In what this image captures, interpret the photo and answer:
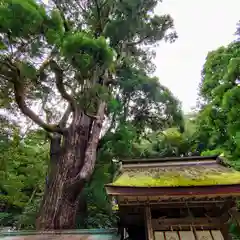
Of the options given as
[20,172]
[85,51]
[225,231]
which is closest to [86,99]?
[85,51]

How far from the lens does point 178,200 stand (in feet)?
10.8

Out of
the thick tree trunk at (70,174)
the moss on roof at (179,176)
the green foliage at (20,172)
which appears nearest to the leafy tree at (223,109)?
the moss on roof at (179,176)

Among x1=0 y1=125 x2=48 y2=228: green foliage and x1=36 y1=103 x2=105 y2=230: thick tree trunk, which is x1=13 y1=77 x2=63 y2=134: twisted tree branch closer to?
x1=36 y1=103 x2=105 y2=230: thick tree trunk

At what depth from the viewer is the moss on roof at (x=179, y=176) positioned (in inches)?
122

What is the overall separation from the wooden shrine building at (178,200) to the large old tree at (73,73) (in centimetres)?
185

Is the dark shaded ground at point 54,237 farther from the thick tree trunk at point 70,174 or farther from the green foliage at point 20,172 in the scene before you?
the green foliage at point 20,172

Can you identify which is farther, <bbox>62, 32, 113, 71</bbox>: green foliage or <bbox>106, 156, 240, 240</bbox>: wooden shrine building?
<bbox>62, 32, 113, 71</bbox>: green foliage

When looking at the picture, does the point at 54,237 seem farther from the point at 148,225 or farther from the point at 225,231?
the point at 225,231

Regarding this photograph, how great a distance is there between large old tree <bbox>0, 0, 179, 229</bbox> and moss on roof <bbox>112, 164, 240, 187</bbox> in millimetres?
1813

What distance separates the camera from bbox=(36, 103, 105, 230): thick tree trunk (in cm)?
490

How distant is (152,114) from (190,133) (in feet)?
12.5

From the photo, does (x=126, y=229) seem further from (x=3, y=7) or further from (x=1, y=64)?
(x=3, y=7)

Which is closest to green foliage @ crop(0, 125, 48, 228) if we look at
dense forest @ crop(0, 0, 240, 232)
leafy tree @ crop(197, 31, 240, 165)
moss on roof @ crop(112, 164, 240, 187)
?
dense forest @ crop(0, 0, 240, 232)

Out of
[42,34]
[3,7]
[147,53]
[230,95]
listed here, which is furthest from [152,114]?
[3,7]
